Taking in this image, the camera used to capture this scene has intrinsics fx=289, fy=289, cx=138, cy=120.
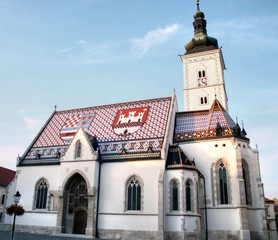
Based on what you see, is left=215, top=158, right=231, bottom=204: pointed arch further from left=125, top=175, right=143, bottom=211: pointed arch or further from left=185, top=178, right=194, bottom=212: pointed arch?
left=125, top=175, right=143, bottom=211: pointed arch

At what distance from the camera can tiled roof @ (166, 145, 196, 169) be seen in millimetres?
25422

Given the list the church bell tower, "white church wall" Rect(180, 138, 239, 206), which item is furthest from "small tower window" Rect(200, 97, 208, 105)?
"white church wall" Rect(180, 138, 239, 206)

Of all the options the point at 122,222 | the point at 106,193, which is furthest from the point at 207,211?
the point at 106,193

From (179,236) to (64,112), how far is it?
21.5 m

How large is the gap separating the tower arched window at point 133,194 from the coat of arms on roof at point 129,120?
18.7 ft

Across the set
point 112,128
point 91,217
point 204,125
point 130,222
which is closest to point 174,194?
point 130,222

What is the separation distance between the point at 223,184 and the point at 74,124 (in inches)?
708

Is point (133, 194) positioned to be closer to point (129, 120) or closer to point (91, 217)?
point (91, 217)

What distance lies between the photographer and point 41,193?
2997 centimetres

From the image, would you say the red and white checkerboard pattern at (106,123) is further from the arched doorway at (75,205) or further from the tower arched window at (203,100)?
the tower arched window at (203,100)

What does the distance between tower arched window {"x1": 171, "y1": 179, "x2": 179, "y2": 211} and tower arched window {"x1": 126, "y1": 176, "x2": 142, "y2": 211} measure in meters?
2.99

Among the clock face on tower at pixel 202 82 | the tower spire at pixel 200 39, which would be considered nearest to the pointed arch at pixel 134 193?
the clock face on tower at pixel 202 82

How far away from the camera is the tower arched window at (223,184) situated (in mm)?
25672

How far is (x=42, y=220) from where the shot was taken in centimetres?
2856
